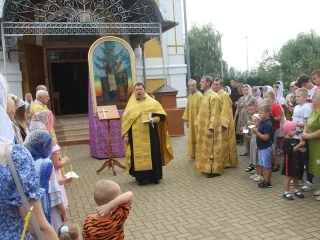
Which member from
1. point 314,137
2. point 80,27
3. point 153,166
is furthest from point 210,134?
point 80,27

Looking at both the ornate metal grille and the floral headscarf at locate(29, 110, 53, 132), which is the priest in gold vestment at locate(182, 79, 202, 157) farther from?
the floral headscarf at locate(29, 110, 53, 132)

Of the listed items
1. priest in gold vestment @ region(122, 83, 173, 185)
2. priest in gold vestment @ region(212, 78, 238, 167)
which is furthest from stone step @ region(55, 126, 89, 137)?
priest in gold vestment @ region(212, 78, 238, 167)

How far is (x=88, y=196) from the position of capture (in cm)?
589

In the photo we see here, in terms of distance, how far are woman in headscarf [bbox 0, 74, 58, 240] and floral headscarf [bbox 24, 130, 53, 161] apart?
842 mm

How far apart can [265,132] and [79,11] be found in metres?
7.36

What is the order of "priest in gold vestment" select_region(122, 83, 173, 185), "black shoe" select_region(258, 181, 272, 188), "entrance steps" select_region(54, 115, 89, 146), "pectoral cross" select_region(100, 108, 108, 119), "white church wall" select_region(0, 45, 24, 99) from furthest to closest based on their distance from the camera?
"white church wall" select_region(0, 45, 24, 99), "entrance steps" select_region(54, 115, 89, 146), "pectoral cross" select_region(100, 108, 108, 119), "priest in gold vestment" select_region(122, 83, 173, 185), "black shoe" select_region(258, 181, 272, 188)

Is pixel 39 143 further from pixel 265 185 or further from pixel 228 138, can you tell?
pixel 228 138

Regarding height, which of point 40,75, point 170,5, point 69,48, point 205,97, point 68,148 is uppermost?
point 170,5

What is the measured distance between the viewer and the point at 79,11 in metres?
A: 10.8

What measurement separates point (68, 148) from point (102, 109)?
3.76 m

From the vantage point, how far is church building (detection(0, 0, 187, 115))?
11102 mm

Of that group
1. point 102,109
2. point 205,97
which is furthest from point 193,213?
point 102,109

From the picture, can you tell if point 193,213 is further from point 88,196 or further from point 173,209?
point 88,196

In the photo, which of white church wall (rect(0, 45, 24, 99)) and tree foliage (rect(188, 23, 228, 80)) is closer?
white church wall (rect(0, 45, 24, 99))
